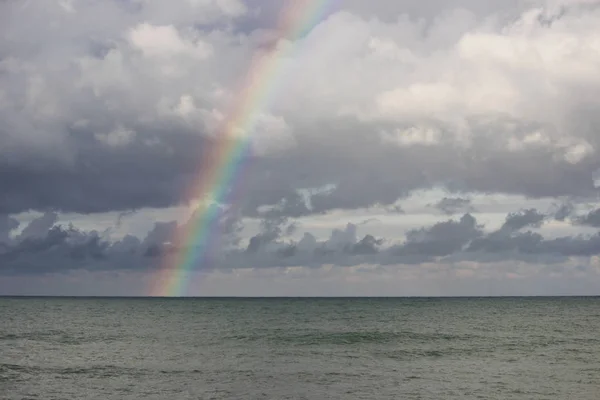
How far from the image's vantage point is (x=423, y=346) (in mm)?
77688

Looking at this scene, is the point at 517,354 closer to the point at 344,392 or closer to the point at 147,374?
the point at 344,392

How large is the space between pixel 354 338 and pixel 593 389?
44.5m

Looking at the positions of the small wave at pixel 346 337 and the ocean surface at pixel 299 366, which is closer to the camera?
the ocean surface at pixel 299 366

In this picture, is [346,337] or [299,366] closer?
[299,366]

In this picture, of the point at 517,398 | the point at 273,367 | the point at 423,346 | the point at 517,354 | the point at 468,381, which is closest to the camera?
the point at 517,398

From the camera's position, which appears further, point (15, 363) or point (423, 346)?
point (423, 346)

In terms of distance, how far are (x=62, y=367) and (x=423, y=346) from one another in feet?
139

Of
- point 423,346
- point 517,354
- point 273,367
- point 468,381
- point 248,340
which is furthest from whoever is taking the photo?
point 248,340

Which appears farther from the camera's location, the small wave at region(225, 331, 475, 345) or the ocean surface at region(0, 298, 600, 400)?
the small wave at region(225, 331, 475, 345)

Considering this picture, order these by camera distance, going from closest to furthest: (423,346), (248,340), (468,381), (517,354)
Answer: (468,381)
(517,354)
(423,346)
(248,340)

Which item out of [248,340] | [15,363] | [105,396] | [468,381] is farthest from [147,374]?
[248,340]

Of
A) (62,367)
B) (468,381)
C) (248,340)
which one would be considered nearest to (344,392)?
(468,381)

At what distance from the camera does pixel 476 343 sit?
82000 millimetres

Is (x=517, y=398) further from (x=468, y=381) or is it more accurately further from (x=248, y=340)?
(x=248, y=340)
